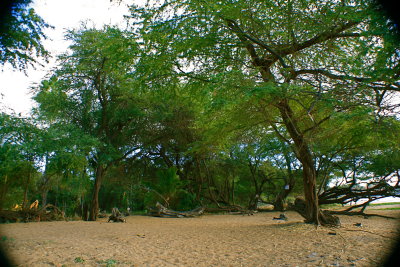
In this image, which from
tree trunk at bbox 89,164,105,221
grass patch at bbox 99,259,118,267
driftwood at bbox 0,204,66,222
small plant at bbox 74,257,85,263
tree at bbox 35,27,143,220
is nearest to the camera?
grass patch at bbox 99,259,118,267

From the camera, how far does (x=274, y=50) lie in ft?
25.6

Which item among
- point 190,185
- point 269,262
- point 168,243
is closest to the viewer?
point 269,262

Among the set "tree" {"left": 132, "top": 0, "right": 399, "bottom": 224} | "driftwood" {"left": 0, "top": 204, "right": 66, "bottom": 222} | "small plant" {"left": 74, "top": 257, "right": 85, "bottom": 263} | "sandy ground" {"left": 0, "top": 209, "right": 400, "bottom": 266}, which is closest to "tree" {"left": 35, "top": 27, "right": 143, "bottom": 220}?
"driftwood" {"left": 0, "top": 204, "right": 66, "bottom": 222}

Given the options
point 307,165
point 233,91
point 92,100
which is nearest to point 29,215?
point 92,100

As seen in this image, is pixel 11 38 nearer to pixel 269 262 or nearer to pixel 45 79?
pixel 269 262

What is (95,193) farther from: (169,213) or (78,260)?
(78,260)

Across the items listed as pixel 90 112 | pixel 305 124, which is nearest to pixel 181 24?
pixel 305 124

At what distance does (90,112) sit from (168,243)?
→ 34.8 feet

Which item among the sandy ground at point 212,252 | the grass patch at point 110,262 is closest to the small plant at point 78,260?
the sandy ground at point 212,252

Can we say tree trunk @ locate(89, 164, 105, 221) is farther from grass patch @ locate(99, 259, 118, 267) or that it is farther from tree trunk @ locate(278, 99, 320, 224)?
grass patch @ locate(99, 259, 118, 267)

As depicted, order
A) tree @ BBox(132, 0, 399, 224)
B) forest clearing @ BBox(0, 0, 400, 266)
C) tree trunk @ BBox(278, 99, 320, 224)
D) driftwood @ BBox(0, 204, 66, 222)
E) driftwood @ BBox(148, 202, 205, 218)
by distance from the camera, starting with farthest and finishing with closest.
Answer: driftwood @ BBox(148, 202, 205, 218) < driftwood @ BBox(0, 204, 66, 222) < tree trunk @ BBox(278, 99, 320, 224) < tree @ BBox(132, 0, 399, 224) < forest clearing @ BBox(0, 0, 400, 266)

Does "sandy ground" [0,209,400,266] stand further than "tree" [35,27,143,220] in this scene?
No

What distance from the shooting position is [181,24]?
6750mm

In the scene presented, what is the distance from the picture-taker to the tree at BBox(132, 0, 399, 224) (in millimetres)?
6126
